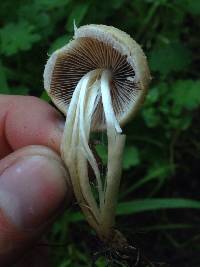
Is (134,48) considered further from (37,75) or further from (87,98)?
(37,75)

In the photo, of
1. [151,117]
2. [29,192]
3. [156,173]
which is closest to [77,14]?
[151,117]

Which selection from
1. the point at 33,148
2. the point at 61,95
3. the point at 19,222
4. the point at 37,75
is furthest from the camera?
the point at 37,75

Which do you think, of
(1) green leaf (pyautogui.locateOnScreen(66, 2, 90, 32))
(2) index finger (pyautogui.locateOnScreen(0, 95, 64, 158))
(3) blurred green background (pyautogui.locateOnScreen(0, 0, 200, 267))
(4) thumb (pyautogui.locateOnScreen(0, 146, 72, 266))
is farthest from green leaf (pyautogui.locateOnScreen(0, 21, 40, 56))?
(4) thumb (pyautogui.locateOnScreen(0, 146, 72, 266))

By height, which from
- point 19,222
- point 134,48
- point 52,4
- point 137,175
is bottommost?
point 137,175

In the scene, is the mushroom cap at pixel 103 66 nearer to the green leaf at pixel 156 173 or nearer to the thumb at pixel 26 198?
the thumb at pixel 26 198

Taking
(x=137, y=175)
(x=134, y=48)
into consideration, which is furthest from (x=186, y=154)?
(x=134, y=48)

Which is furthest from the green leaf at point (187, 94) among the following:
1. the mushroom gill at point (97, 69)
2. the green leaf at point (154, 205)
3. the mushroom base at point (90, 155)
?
the mushroom base at point (90, 155)

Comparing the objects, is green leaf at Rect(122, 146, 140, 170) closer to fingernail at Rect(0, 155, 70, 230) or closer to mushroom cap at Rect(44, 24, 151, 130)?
mushroom cap at Rect(44, 24, 151, 130)
